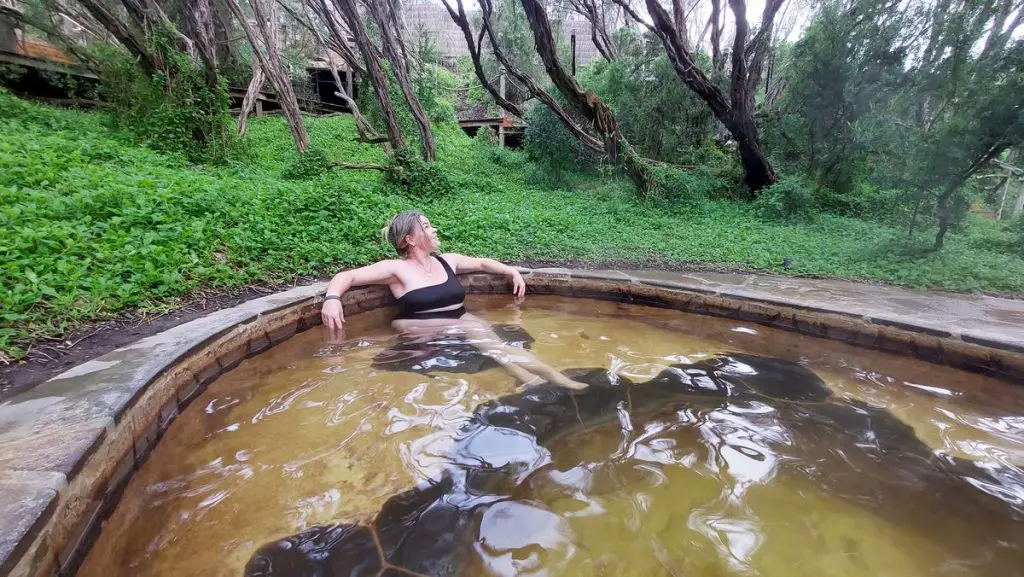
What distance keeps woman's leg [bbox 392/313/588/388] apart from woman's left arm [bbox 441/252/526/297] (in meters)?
0.45

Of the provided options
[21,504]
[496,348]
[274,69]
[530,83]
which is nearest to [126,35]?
[274,69]

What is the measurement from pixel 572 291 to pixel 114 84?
9.48 meters

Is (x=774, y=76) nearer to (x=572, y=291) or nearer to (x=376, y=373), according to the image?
(x=572, y=291)

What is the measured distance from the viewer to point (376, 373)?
2734 millimetres

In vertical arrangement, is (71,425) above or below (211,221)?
below

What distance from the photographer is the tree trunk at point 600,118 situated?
8477 millimetres

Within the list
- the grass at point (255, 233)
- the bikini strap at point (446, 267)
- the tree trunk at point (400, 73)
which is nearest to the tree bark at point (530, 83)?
the grass at point (255, 233)

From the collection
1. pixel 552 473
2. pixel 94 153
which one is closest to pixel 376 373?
pixel 552 473

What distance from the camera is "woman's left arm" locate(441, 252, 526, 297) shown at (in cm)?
381

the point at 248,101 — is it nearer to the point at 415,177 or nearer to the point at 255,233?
the point at 415,177

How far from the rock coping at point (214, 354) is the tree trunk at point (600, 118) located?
4958 millimetres

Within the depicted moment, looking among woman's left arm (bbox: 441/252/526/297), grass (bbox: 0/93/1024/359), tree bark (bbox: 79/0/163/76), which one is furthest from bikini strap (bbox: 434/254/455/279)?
tree bark (bbox: 79/0/163/76)

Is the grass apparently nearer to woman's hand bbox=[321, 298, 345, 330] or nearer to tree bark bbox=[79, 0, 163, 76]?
woman's hand bbox=[321, 298, 345, 330]

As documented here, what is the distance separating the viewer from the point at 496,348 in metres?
3.07
